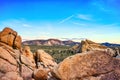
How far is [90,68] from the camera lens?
15.0 meters

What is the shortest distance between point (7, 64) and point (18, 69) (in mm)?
2374

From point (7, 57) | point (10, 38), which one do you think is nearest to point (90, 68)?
point (7, 57)

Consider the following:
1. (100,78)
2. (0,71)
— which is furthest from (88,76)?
(0,71)

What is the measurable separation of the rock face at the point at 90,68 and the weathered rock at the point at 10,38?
112ft

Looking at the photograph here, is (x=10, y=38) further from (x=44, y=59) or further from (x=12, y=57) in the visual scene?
(x=44, y=59)

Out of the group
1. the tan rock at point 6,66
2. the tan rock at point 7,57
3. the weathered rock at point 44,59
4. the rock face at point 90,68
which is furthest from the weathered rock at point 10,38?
the rock face at point 90,68

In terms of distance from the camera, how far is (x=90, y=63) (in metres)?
15.0

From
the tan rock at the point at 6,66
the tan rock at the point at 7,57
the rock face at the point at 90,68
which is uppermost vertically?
the rock face at the point at 90,68

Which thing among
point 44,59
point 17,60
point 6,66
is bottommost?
point 6,66

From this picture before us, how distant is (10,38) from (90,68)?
35.6 meters

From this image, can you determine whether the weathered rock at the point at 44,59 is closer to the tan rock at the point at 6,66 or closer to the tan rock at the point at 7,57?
the tan rock at the point at 7,57

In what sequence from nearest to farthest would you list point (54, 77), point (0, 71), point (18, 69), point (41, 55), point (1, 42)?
point (54, 77) < point (0, 71) < point (18, 69) < point (1, 42) < point (41, 55)

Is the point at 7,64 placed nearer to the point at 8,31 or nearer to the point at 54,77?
the point at 8,31

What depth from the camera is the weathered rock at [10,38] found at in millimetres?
47775
